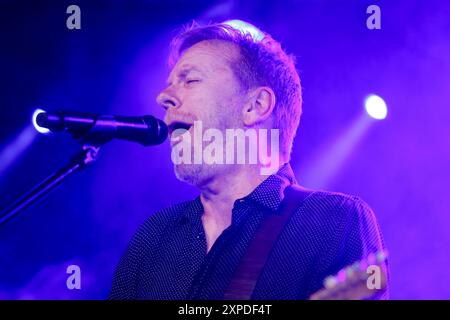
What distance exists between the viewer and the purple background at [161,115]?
2.48 meters

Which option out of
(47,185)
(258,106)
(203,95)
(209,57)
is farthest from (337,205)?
(47,185)

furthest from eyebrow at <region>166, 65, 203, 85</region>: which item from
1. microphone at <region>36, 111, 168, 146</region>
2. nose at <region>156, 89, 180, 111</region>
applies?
microphone at <region>36, 111, 168, 146</region>

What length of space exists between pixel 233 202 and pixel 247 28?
74cm

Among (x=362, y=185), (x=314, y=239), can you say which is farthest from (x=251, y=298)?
(x=362, y=185)

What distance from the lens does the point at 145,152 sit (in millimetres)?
2676

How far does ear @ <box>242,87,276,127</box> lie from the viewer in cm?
246

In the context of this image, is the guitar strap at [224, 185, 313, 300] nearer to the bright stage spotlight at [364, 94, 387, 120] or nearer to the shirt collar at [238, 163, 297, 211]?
the shirt collar at [238, 163, 297, 211]

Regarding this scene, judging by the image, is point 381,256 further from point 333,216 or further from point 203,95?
point 203,95

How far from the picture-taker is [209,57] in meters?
2.45

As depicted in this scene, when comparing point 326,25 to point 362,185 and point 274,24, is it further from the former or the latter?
point 362,185

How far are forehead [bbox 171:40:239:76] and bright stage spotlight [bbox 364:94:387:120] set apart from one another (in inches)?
22.5

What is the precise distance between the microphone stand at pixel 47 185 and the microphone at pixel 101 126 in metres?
0.04
